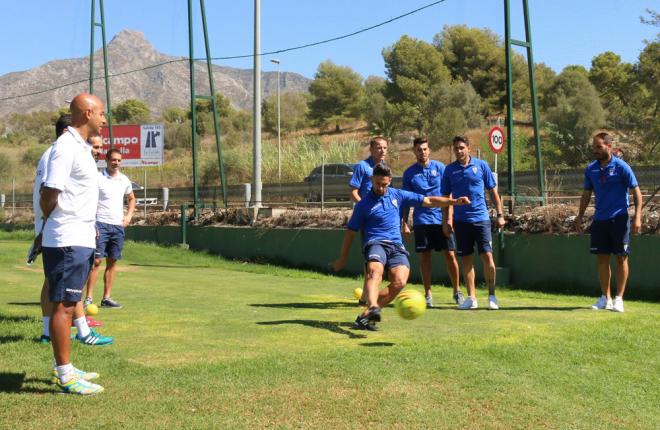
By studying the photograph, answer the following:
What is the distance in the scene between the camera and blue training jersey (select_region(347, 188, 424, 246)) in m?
7.69

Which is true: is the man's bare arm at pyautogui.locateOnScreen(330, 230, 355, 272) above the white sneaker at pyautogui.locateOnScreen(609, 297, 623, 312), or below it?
above

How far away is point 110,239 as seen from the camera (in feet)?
30.3

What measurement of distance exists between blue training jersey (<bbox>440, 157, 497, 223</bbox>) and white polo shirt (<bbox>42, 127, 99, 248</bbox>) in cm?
513

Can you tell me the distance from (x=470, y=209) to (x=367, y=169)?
1.34 m

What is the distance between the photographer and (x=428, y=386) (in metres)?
5.30

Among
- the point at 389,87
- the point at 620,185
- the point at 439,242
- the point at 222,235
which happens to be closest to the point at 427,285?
the point at 439,242

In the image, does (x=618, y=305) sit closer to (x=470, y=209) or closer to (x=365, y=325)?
(x=470, y=209)

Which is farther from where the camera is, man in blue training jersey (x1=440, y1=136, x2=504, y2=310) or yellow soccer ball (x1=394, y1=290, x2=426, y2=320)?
man in blue training jersey (x1=440, y1=136, x2=504, y2=310)

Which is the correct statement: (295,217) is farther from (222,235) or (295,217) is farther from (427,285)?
(427,285)

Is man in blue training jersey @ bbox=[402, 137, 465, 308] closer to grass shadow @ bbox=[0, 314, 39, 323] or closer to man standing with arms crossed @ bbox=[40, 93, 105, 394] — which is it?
grass shadow @ bbox=[0, 314, 39, 323]

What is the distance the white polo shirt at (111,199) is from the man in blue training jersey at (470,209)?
3864 mm

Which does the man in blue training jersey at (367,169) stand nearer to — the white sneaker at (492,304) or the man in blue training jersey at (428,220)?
the man in blue training jersey at (428,220)

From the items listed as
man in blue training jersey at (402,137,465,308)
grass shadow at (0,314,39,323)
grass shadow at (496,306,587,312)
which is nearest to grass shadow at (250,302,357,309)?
man in blue training jersey at (402,137,465,308)

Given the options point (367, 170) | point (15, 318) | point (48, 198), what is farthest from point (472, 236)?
point (48, 198)
